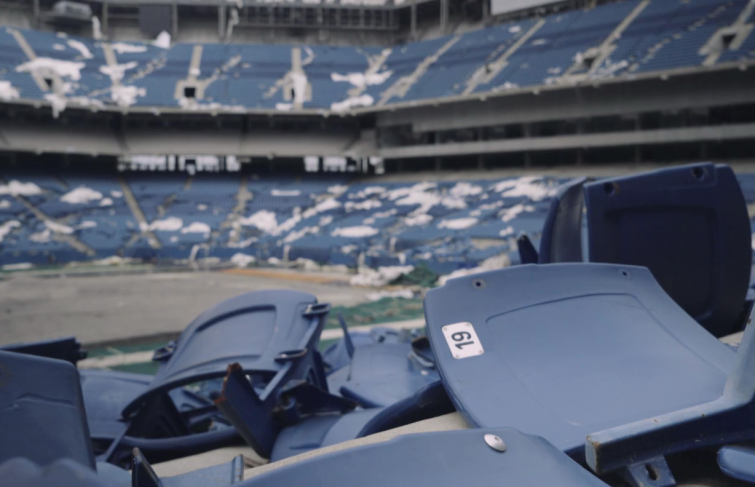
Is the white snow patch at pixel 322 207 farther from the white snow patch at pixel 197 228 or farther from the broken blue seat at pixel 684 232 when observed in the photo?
the broken blue seat at pixel 684 232

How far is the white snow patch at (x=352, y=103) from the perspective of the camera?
99.8ft

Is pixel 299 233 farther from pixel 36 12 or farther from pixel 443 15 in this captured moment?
pixel 36 12

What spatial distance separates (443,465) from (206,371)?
2.13 metres

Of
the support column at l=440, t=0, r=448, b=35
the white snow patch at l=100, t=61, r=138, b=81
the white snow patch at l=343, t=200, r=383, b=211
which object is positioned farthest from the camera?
the support column at l=440, t=0, r=448, b=35

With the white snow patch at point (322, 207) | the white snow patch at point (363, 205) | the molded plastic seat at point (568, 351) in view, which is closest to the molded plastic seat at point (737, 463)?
the molded plastic seat at point (568, 351)

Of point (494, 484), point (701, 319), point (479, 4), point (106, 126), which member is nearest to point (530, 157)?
point (479, 4)

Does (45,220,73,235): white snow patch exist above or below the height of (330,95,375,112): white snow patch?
below

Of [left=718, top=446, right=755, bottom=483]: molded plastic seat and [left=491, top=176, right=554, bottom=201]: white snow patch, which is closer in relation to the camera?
[left=718, top=446, right=755, bottom=483]: molded plastic seat

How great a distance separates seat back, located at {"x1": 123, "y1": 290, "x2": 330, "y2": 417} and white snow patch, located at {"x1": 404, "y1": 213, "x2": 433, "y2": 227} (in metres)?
19.3

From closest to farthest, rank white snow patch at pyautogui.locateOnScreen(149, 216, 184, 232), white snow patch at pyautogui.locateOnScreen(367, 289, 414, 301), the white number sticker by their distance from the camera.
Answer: the white number sticker, white snow patch at pyautogui.locateOnScreen(367, 289, 414, 301), white snow patch at pyautogui.locateOnScreen(149, 216, 184, 232)

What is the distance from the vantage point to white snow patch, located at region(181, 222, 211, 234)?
24.8 m

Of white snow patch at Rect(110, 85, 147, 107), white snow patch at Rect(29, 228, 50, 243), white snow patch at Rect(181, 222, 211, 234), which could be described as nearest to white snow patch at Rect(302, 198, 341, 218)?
white snow patch at Rect(181, 222, 211, 234)

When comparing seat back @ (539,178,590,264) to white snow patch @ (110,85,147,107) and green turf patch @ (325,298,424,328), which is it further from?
white snow patch @ (110,85,147,107)

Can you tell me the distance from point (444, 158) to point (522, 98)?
6017mm
